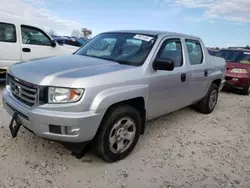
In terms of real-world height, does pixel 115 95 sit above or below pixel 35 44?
below

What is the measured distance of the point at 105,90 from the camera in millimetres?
2787

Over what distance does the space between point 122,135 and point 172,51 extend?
5.68 ft

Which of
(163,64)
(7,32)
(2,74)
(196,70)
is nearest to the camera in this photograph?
(163,64)

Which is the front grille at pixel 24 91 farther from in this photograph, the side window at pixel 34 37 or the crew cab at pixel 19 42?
the side window at pixel 34 37

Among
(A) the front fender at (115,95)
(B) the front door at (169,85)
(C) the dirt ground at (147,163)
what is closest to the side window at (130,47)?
(B) the front door at (169,85)

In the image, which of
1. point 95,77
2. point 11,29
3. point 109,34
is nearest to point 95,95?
point 95,77

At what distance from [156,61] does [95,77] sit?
41.7 inches

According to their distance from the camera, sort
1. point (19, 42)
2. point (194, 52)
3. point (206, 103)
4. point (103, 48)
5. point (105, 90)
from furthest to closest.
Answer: point (19, 42) < point (206, 103) < point (194, 52) < point (103, 48) < point (105, 90)

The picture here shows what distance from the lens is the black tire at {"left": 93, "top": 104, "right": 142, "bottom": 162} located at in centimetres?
293

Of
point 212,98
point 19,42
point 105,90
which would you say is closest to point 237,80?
point 212,98

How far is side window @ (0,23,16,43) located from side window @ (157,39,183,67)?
4.63m

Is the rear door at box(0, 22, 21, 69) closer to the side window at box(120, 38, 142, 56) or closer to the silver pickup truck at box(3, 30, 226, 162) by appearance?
the silver pickup truck at box(3, 30, 226, 162)

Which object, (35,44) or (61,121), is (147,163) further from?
(35,44)

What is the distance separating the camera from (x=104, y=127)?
2.91m
